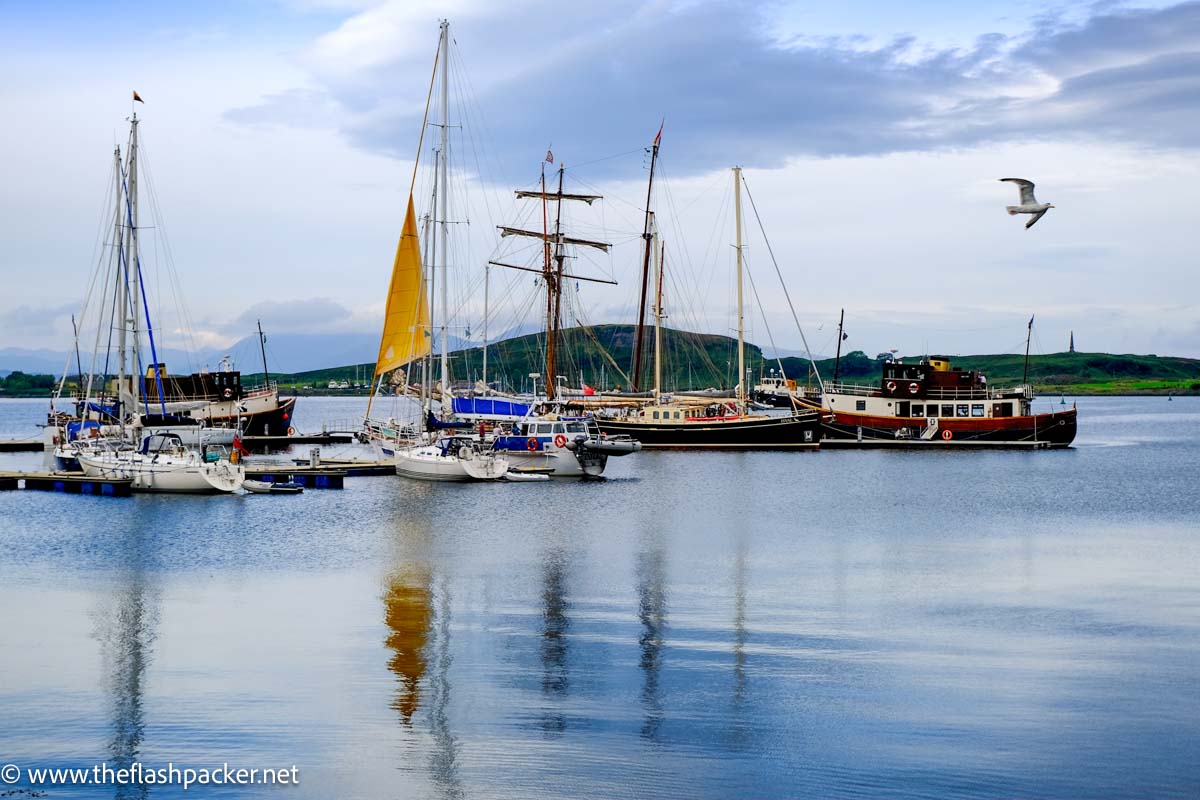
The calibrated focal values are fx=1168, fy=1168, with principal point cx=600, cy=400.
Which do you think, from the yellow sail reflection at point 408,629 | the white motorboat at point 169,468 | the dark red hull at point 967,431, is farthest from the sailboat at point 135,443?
the dark red hull at point 967,431

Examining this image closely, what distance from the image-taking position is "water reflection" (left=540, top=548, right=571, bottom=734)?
16312mm

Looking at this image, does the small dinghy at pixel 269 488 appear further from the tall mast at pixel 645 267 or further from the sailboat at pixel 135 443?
the tall mast at pixel 645 267

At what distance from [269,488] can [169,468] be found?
4.20 metres

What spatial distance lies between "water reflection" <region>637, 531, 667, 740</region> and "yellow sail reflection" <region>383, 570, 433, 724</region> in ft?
11.0

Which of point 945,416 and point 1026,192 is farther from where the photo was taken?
point 945,416

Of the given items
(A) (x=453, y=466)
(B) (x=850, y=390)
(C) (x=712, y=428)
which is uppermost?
(B) (x=850, y=390)

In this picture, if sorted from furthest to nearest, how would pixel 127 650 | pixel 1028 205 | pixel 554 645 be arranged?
pixel 1028 205 → pixel 554 645 → pixel 127 650

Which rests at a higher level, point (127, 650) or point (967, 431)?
point (967, 431)

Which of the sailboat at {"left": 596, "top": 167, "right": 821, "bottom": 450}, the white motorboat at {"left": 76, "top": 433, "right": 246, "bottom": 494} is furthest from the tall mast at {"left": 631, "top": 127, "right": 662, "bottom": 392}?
the white motorboat at {"left": 76, "top": 433, "right": 246, "bottom": 494}

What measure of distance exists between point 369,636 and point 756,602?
27.8 feet

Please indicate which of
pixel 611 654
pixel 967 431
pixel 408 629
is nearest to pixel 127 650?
pixel 408 629

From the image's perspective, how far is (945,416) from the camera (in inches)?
3450

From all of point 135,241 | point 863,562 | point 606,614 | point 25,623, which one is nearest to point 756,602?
point 606,614

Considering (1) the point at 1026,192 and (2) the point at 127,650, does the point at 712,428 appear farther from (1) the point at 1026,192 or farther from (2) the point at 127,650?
(2) the point at 127,650
